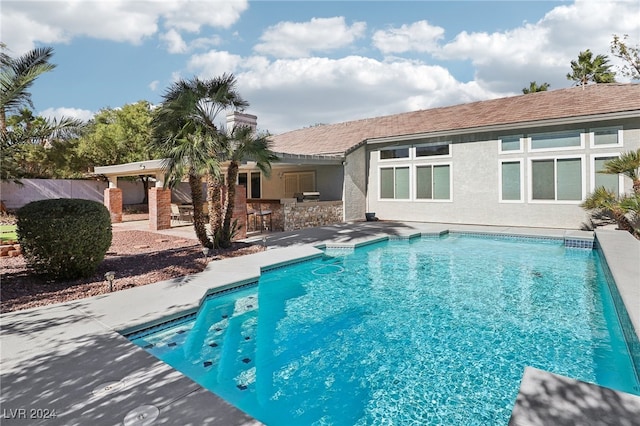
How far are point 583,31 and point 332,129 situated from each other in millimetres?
16331

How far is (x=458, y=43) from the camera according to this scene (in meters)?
21.6

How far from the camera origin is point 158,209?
56.0 ft

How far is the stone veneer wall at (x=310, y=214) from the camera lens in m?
17.2

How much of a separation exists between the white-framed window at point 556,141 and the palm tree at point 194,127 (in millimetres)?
12986

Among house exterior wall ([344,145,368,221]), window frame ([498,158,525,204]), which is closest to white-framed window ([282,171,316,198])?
house exterior wall ([344,145,368,221])

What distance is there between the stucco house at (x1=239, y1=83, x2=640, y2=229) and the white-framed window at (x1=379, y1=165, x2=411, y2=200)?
0.18ft

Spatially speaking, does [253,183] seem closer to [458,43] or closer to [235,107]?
[235,107]

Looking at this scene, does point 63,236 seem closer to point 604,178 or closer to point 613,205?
point 613,205

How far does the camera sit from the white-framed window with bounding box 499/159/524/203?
16.4 meters

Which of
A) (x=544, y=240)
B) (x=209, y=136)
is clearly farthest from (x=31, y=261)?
(x=544, y=240)

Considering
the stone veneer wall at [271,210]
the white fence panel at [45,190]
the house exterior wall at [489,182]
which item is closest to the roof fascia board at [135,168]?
the stone veneer wall at [271,210]

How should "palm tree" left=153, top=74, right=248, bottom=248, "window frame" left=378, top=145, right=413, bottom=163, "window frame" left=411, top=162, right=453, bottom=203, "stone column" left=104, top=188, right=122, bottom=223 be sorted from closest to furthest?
"palm tree" left=153, top=74, right=248, bottom=248
"window frame" left=411, top=162, right=453, bottom=203
"window frame" left=378, top=145, right=413, bottom=163
"stone column" left=104, top=188, right=122, bottom=223

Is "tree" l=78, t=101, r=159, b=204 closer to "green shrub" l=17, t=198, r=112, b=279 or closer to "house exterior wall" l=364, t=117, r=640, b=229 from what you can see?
"house exterior wall" l=364, t=117, r=640, b=229

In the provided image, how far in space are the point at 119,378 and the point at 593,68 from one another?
119ft
